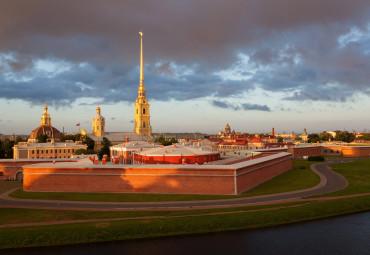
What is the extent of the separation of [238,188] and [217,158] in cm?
1611

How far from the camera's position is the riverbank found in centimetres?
2275

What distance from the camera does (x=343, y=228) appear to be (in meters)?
25.5

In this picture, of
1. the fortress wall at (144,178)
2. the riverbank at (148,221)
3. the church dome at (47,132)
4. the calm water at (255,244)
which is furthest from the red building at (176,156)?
the church dome at (47,132)

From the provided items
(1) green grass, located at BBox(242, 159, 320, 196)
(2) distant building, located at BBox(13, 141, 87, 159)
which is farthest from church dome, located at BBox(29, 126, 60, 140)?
(1) green grass, located at BBox(242, 159, 320, 196)

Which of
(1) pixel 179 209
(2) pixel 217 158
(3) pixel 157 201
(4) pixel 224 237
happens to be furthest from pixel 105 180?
(2) pixel 217 158

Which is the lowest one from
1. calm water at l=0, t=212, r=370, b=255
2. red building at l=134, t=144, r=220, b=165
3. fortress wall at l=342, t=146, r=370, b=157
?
calm water at l=0, t=212, r=370, b=255

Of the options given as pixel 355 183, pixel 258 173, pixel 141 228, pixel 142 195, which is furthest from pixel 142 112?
pixel 141 228

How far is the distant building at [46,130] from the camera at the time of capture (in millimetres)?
108056

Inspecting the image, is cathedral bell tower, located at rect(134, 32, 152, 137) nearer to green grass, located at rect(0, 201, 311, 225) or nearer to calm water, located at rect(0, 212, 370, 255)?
green grass, located at rect(0, 201, 311, 225)

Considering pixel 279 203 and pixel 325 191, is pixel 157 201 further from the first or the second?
pixel 325 191

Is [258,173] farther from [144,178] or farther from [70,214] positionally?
[70,214]

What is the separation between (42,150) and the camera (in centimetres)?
7700

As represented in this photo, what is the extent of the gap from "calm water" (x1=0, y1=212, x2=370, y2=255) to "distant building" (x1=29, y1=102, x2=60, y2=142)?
8979cm

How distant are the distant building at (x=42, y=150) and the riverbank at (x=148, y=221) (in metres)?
50.1
